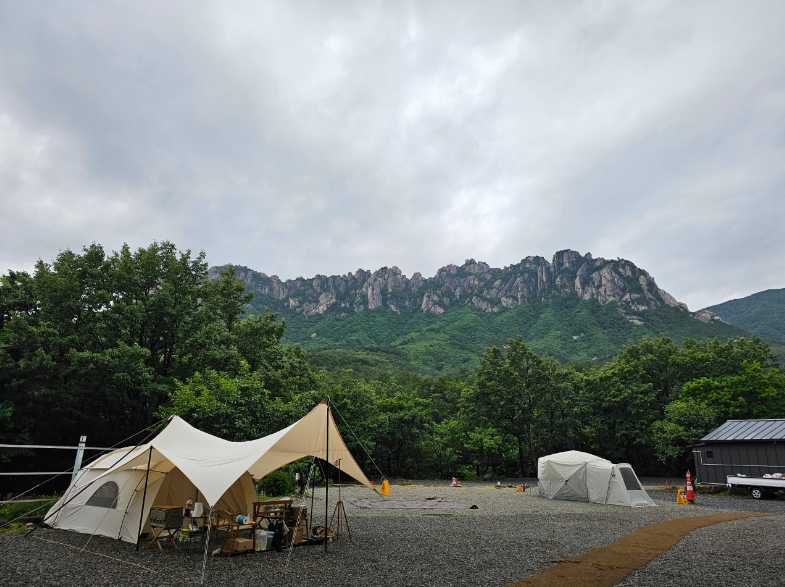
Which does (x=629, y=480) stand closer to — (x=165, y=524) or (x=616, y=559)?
(x=616, y=559)

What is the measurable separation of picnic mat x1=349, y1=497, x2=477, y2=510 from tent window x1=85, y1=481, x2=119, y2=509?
7.76m

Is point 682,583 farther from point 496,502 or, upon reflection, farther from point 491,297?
point 491,297

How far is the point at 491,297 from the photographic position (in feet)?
339

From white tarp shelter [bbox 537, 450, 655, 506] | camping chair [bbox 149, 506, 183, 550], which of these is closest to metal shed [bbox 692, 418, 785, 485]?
white tarp shelter [bbox 537, 450, 655, 506]

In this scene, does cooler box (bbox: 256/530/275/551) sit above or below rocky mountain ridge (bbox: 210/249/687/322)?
below

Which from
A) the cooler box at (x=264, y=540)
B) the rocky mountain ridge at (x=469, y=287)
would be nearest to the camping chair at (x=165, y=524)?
the cooler box at (x=264, y=540)

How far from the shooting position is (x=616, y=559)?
7.85 meters

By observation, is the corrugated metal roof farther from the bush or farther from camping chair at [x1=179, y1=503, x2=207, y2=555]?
camping chair at [x1=179, y1=503, x2=207, y2=555]

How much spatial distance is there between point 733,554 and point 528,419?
25608 mm

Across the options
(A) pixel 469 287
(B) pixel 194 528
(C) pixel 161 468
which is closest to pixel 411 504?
(B) pixel 194 528

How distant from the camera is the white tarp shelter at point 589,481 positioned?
53.2 feet

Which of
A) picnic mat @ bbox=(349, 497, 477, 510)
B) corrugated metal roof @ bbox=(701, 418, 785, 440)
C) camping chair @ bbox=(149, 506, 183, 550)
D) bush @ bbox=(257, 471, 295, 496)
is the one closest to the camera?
camping chair @ bbox=(149, 506, 183, 550)

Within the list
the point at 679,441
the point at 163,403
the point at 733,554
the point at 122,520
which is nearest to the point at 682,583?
the point at 733,554

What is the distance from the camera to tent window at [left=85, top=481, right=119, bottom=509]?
383 inches
